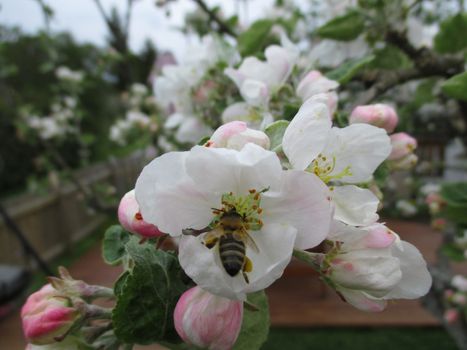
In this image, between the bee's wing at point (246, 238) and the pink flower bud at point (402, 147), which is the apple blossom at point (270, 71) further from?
the bee's wing at point (246, 238)

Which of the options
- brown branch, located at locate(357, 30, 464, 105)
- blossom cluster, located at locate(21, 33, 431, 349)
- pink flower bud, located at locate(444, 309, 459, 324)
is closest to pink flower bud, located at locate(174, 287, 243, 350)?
blossom cluster, located at locate(21, 33, 431, 349)

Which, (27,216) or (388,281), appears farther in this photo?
(27,216)

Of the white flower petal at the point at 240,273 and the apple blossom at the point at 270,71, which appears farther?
the apple blossom at the point at 270,71

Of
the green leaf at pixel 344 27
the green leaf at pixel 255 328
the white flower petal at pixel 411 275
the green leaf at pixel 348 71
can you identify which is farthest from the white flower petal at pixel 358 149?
the green leaf at pixel 344 27

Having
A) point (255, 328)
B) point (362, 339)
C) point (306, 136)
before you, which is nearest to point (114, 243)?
point (255, 328)

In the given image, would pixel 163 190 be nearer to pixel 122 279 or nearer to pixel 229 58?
pixel 122 279

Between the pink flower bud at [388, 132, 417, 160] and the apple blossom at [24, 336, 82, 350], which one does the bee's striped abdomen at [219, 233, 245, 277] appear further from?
the pink flower bud at [388, 132, 417, 160]

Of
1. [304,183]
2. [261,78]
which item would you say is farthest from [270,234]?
[261,78]
